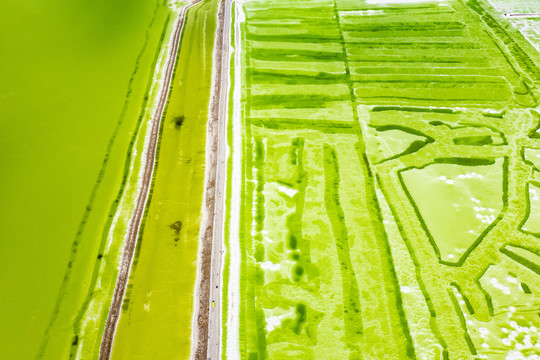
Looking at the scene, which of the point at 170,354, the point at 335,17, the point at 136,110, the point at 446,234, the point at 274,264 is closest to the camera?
the point at 170,354

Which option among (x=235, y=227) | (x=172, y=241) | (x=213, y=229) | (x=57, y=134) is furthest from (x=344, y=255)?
(x=57, y=134)

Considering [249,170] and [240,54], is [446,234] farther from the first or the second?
[240,54]

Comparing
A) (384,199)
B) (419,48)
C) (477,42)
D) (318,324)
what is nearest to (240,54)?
(419,48)

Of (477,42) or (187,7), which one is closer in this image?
(477,42)

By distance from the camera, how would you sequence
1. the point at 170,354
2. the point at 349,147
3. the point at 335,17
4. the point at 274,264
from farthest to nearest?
the point at 335,17
the point at 349,147
the point at 274,264
the point at 170,354

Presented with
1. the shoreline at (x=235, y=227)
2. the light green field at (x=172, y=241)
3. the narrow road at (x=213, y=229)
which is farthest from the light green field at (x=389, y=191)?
the light green field at (x=172, y=241)

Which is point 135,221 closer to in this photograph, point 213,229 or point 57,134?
point 213,229

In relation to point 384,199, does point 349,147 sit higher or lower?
higher

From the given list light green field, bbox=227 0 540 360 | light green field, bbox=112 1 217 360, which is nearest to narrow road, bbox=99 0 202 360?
light green field, bbox=112 1 217 360
